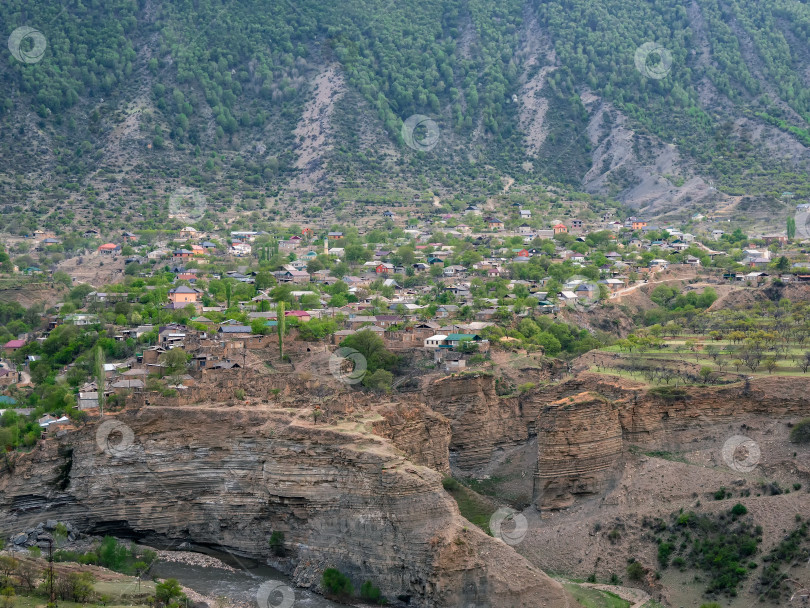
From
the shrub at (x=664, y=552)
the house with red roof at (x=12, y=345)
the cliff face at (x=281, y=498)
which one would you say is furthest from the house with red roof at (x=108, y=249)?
the shrub at (x=664, y=552)

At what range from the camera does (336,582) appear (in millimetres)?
46188

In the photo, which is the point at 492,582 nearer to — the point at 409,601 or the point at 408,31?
the point at 409,601

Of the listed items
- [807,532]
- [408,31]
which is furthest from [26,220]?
[807,532]

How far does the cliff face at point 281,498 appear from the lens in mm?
44438

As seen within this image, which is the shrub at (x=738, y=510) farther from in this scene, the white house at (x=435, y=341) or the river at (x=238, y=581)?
the white house at (x=435, y=341)

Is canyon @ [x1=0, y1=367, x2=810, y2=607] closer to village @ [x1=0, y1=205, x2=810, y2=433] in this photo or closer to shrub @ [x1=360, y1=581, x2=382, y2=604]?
shrub @ [x1=360, y1=581, x2=382, y2=604]

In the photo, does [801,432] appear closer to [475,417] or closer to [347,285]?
[475,417]

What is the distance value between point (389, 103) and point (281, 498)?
312 ft

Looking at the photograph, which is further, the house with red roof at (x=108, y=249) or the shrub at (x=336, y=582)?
the house with red roof at (x=108, y=249)

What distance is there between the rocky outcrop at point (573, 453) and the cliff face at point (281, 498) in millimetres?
4346

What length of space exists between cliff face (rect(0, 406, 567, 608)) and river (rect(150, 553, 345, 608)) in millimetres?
565

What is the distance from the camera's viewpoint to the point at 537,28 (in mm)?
157875

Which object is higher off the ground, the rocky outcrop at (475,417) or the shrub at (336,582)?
the rocky outcrop at (475,417)

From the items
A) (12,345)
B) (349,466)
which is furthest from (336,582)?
(12,345)
